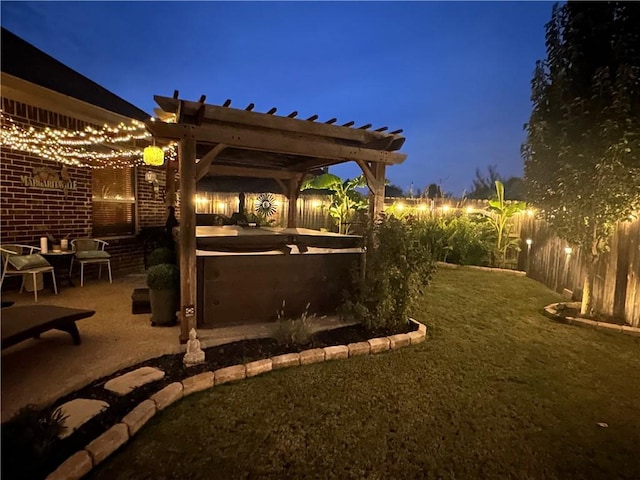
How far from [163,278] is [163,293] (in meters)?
0.19

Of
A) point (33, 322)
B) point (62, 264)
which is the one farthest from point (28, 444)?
point (62, 264)

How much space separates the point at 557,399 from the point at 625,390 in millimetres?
767

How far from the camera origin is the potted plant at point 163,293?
4.25m

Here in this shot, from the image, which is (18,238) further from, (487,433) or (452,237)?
(452,237)

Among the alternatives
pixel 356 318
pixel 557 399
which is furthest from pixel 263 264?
pixel 557 399

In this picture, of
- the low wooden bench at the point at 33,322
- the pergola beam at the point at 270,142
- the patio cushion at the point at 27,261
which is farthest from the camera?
the patio cushion at the point at 27,261

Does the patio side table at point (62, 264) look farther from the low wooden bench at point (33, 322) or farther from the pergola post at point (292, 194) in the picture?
the pergola post at point (292, 194)

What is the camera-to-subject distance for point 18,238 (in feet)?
18.8

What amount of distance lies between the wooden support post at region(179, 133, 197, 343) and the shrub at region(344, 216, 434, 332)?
1823 millimetres

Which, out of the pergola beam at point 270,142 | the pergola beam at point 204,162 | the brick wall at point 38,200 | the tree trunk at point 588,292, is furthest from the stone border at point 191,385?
the brick wall at point 38,200

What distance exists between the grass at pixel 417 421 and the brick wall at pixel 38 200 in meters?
5.15

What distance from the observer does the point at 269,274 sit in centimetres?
450

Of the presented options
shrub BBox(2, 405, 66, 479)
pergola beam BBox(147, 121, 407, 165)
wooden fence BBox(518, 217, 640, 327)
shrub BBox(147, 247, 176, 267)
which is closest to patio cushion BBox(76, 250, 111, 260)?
shrub BBox(147, 247, 176, 267)

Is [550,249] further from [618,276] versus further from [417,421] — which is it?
[417,421]
